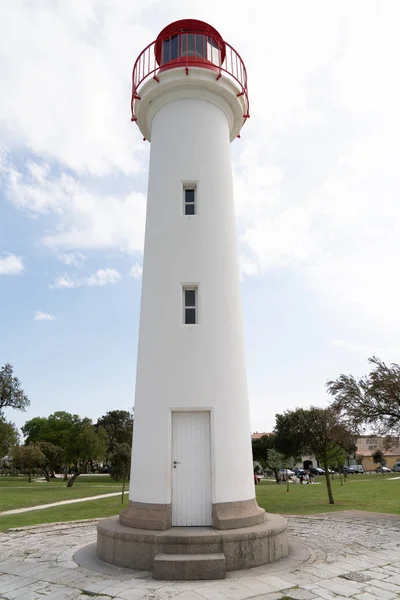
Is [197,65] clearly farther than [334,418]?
No

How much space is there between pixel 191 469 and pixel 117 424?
58776 millimetres

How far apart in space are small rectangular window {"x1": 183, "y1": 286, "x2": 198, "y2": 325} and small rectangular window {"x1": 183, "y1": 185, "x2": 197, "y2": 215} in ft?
6.64

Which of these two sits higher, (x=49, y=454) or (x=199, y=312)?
(x=49, y=454)

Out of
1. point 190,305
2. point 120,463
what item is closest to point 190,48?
point 190,305

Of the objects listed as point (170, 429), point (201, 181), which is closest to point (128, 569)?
point (170, 429)

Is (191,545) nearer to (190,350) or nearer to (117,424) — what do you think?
(190,350)

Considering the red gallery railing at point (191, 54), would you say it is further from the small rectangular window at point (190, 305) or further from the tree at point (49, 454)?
the tree at point (49, 454)

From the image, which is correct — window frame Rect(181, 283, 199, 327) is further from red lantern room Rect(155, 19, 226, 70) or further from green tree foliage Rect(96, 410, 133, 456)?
green tree foliage Rect(96, 410, 133, 456)

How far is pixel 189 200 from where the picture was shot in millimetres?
11453

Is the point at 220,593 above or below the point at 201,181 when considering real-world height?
below

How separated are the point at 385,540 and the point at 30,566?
8267mm

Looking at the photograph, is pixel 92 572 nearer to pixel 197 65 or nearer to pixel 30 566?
pixel 30 566

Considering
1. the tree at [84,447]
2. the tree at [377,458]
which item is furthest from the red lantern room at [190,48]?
the tree at [377,458]

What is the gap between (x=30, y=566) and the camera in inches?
352
